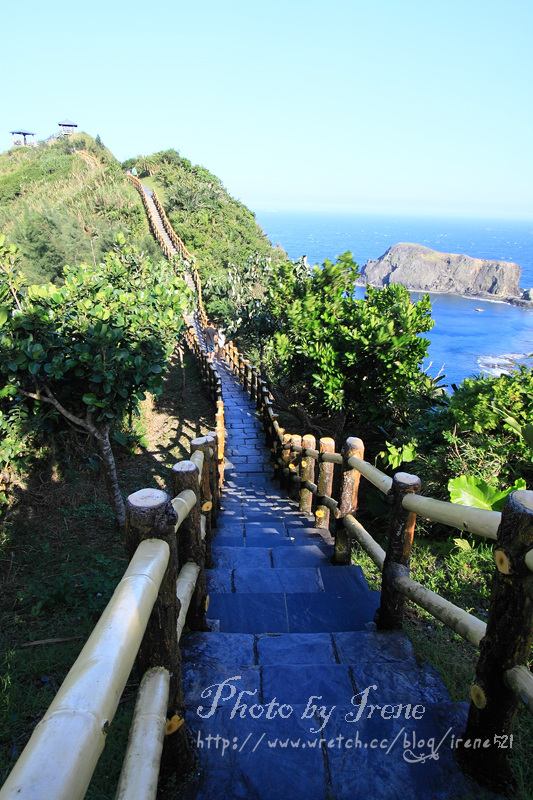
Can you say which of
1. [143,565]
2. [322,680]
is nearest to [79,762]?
[143,565]

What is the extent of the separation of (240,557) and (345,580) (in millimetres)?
1171

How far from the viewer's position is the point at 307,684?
86.0 inches

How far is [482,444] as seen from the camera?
488 centimetres

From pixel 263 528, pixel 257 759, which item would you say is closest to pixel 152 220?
pixel 263 528

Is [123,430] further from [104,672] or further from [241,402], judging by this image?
[104,672]

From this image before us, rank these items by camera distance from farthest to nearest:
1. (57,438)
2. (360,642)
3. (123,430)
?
(123,430) < (57,438) < (360,642)

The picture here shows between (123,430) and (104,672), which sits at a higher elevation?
(104,672)

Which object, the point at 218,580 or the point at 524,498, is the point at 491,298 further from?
the point at 524,498

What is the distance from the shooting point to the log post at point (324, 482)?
4.55 m

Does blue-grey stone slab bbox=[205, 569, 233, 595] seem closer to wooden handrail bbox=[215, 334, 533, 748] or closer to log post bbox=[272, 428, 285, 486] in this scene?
wooden handrail bbox=[215, 334, 533, 748]

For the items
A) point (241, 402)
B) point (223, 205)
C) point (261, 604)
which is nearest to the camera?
point (261, 604)

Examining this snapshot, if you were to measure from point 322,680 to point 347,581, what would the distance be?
1.18 metres

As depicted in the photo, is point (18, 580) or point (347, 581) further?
point (18, 580)

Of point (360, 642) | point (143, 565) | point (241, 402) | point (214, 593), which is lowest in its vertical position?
point (241, 402)
